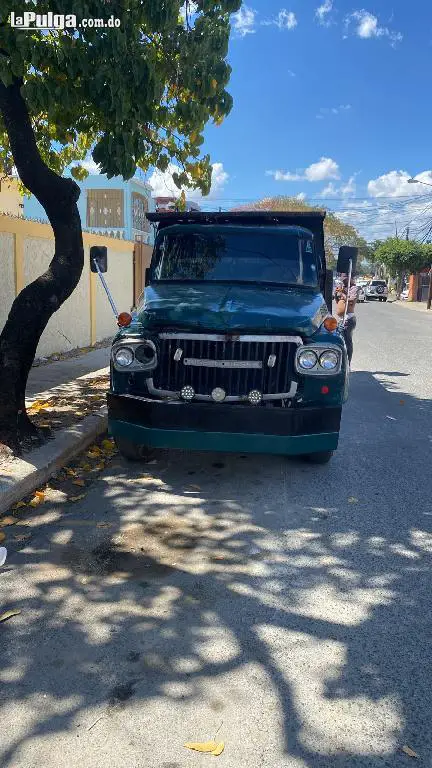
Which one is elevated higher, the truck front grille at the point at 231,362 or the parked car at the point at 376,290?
the truck front grille at the point at 231,362

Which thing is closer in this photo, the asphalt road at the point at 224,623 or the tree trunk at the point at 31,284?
the asphalt road at the point at 224,623

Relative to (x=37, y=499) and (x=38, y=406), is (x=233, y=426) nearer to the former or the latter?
(x=37, y=499)

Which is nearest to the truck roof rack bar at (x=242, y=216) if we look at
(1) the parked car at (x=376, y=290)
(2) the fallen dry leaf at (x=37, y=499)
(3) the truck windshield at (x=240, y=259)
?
(3) the truck windshield at (x=240, y=259)

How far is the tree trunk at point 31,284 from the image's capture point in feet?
17.7

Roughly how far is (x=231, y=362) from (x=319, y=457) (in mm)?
1419

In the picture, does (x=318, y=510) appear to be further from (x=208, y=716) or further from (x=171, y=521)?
(x=208, y=716)

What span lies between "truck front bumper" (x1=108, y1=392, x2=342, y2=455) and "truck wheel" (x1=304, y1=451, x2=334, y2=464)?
23.1 inches

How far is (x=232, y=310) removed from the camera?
4.73m

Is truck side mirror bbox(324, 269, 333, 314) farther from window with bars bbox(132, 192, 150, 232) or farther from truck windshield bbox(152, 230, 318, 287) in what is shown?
window with bars bbox(132, 192, 150, 232)

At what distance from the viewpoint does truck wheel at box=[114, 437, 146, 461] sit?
17.6 ft

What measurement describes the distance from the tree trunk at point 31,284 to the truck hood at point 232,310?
3.08 feet

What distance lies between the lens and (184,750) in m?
2.22

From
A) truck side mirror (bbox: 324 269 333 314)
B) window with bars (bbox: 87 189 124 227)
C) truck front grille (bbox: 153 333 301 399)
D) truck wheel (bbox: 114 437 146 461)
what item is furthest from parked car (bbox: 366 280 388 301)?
truck front grille (bbox: 153 333 301 399)

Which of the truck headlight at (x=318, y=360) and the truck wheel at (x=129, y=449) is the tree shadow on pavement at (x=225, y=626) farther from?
the truck headlight at (x=318, y=360)
